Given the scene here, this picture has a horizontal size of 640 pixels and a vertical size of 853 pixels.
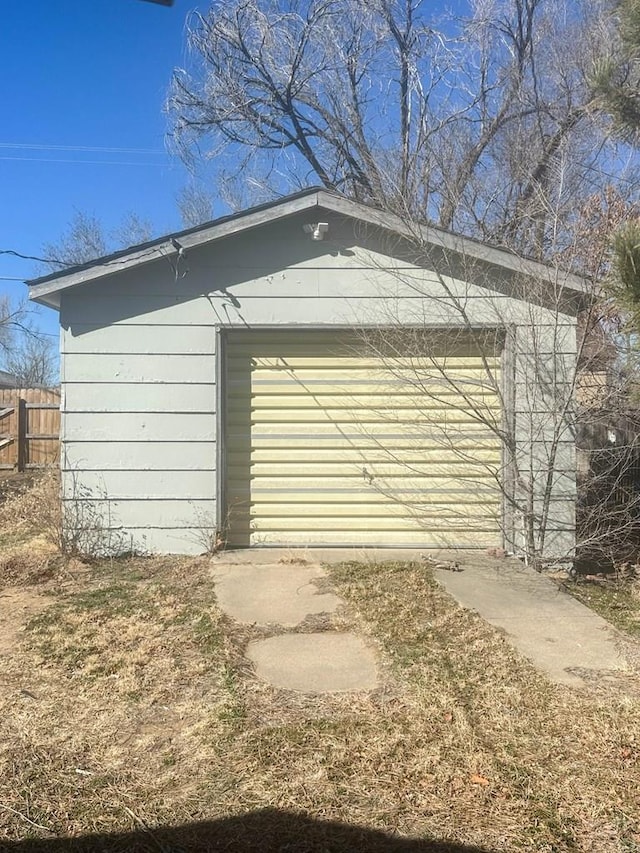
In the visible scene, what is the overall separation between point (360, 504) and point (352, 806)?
180 inches

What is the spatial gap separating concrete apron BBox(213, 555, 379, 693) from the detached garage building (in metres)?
0.89

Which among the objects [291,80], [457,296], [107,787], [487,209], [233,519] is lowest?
[107,787]

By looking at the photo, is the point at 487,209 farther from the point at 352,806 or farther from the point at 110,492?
the point at 352,806

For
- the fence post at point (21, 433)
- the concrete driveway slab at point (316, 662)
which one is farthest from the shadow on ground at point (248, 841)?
the fence post at point (21, 433)

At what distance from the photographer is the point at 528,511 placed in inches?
255

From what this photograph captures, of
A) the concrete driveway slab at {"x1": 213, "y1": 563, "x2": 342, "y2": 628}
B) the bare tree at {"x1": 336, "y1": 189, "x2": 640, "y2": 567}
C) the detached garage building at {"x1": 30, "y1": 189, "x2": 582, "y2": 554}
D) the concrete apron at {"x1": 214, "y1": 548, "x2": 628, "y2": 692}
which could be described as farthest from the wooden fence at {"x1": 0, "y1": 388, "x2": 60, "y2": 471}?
the bare tree at {"x1": 336, "y1": 189, "x2": 640, "y2": 567}

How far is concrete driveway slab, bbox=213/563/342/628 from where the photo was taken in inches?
203

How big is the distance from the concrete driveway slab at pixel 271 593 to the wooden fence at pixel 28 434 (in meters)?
10.2

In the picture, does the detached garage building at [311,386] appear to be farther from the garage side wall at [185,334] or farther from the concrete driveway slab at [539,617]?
the concrete driveway slab at [539,617]

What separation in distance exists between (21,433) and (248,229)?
35.0ft

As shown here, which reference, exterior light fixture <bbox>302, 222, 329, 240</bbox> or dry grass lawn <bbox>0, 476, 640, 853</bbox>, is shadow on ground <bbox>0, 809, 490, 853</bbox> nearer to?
dry grass lawn <bbox>0, 476, 640, 853</bbox>

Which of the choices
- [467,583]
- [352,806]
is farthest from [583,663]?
[352,806]

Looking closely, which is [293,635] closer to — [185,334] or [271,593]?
[271,593]

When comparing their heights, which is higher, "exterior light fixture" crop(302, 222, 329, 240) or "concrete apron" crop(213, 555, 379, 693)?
"exterior light fixture" crop(302, 222, 329, 240)
